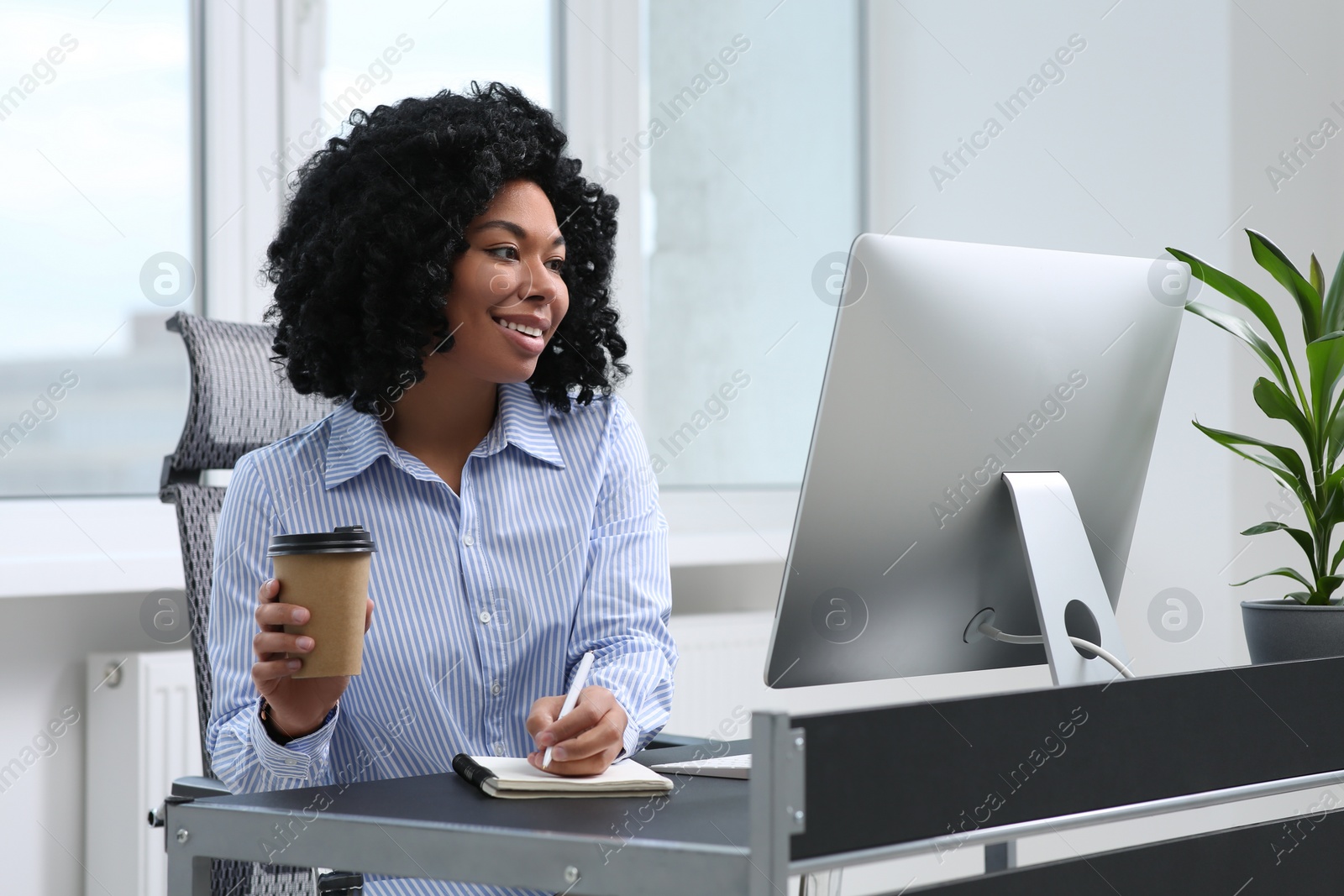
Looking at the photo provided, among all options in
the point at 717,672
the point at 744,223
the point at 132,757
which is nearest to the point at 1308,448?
the point at 717,672

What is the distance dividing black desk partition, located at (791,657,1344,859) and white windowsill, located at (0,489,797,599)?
1.57m

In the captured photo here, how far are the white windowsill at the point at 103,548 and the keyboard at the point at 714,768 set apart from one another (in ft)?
3.98

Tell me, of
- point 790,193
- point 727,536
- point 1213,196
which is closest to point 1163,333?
point 1213,196

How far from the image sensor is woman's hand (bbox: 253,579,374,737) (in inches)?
38.2

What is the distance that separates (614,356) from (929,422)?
642 mm

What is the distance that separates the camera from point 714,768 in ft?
3.77

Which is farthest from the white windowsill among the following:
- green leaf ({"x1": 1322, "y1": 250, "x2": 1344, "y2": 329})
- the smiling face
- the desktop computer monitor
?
green leaf ({"x1": 1322, "y1": 250, "x2": 1344, "y2": 329})

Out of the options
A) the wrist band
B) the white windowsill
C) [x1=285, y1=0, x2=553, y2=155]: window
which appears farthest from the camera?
[x1=285, y1=0, x2=553, y2=155]: window

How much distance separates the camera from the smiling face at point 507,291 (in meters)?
1.41

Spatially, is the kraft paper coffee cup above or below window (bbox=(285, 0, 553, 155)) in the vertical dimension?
below

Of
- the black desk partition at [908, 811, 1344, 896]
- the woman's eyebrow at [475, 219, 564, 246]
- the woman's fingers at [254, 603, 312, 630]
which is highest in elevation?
the woman's eyebrow at [475, 219, 564, 246]

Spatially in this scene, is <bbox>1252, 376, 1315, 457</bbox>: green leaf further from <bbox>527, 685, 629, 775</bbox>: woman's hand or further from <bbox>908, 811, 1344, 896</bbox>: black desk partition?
<bbox>527, 685, 629, 775</bbox>: woman's hand

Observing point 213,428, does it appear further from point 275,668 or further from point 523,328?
point 275,668

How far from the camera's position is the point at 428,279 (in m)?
1.43
